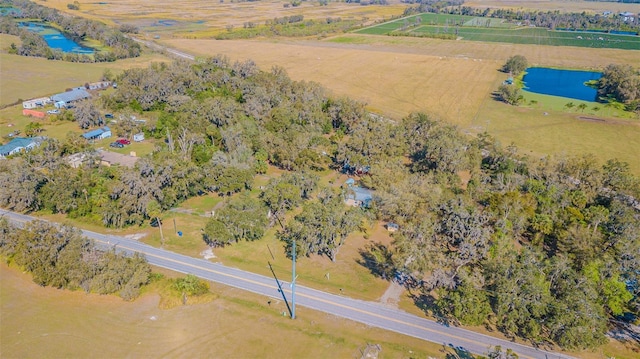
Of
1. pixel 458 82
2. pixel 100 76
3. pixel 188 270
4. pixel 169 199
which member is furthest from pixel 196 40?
pixel 188 270

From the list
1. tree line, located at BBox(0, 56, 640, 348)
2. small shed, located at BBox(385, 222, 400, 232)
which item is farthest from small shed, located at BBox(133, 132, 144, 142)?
small shed, located at BBox(385, 222, 400, 232)

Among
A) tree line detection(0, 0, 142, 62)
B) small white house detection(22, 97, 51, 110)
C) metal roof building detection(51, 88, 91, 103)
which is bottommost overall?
small white house detection(22, 97, 51, 110)

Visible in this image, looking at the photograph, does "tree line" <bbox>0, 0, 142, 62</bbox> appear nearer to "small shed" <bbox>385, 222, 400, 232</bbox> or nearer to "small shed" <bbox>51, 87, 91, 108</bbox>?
"small shed" <bbox>51, 87, 91, 108</bbox>

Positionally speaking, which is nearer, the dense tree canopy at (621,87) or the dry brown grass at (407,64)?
the dense tree canopy at (621,87)

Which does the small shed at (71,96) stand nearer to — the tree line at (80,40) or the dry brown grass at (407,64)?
the tree line at (80,40)

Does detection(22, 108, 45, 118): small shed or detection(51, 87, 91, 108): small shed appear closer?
detection(22, 108, 45, 118): small shed

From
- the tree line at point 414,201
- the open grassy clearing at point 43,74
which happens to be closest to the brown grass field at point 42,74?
the open grassy clearing at point 43,74

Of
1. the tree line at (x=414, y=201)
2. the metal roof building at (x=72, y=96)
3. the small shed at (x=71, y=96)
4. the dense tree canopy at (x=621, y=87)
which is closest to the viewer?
the tree line at (x=414, y=201)

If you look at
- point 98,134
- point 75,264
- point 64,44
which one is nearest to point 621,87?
point 98,134
